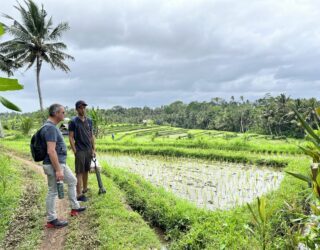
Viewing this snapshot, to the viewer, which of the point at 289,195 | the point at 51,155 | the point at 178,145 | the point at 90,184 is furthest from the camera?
the point at 178,145

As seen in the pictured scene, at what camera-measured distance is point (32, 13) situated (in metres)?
19.1

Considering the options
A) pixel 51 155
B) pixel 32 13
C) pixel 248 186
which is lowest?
pixel 248 186

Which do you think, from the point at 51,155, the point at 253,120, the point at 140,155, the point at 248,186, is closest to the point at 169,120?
the point at 253,120

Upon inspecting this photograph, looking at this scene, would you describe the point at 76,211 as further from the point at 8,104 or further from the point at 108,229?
the point at 8,104

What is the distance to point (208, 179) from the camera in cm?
846

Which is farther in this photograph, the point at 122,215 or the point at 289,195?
the point at 289,195

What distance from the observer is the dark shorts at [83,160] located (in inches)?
199

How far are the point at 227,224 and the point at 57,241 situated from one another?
7.31 ft

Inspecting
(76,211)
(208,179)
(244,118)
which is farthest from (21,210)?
(244,118)

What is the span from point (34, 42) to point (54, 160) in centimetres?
1771

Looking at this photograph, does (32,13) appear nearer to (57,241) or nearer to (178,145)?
(178,145)

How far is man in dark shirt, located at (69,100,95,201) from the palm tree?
16.1 m

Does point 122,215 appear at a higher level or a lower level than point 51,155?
lower

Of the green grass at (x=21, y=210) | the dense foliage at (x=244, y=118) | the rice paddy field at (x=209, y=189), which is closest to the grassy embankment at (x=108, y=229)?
the green grass at (x=21, y=210)
